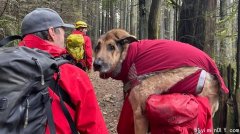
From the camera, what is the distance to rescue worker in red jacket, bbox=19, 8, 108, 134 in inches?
110

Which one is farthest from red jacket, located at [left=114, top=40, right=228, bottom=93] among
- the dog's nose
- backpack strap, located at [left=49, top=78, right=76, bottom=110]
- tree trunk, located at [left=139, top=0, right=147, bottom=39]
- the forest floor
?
tree trunk, located at [left=139, top=0, right=147, bottom=39]

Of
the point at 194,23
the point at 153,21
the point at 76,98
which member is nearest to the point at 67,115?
the point at 76,98

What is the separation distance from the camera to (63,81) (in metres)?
2.78

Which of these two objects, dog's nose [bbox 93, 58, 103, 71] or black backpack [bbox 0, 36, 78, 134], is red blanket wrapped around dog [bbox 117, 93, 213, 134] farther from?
black backpack [bbox 0, 36, 78, 134]

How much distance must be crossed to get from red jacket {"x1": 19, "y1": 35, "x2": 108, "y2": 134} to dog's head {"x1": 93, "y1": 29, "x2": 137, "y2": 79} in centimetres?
88

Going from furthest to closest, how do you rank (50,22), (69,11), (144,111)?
(69,11) → (144,111) → (50,22)

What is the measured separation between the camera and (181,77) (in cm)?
355

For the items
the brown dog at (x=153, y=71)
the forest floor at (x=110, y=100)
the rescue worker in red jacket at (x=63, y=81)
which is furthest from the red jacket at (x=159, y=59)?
the forest floor at (x=110, y=100)

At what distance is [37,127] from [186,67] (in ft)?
5.47

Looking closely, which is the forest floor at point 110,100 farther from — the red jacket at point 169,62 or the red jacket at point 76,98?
the red jacket at point 76,98

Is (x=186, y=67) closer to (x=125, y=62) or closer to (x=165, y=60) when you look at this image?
(x=165, y=60)

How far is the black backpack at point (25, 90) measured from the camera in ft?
7.68

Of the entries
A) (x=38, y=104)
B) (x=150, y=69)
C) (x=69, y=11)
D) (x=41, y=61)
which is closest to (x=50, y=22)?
(x=41, y=61)

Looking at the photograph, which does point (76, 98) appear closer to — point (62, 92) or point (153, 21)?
point (62, 92)
